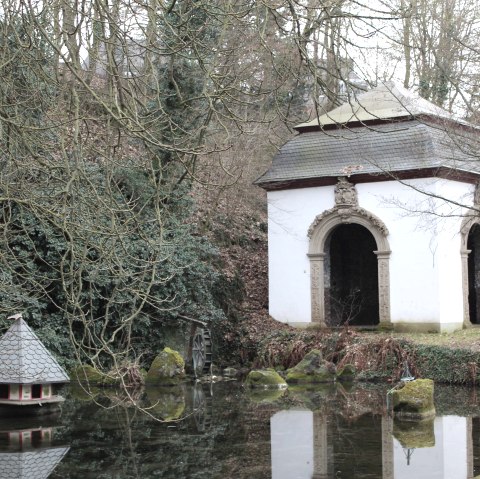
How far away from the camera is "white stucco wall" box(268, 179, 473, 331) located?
70.7 ft

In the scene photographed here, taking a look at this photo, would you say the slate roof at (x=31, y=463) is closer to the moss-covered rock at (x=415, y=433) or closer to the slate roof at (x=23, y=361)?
the slate roof at (x=23, y=361)

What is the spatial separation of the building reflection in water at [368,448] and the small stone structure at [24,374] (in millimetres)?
3544

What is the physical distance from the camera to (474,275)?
25188 millimetres

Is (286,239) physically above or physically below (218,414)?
above

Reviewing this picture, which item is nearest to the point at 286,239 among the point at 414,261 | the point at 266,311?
the point at 266,311

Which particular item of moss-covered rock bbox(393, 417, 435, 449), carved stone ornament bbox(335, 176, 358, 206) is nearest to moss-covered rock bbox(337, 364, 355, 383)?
carved stone ornament bbox(335, 176, 358, 206)

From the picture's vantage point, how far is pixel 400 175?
71.6 feet

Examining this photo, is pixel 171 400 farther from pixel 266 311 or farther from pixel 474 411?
pixel 266 311

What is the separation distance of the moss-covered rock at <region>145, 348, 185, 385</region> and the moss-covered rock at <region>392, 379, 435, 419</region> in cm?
591

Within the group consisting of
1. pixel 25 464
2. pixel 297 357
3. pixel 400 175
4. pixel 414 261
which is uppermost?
pixel 400 175

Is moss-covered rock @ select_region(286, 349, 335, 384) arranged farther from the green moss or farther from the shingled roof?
the shingled roof

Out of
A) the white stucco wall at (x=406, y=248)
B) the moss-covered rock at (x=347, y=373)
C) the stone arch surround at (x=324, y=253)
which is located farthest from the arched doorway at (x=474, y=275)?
the moss-covered rock at (x=347, y=373)

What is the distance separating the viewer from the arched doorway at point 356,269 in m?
25.8

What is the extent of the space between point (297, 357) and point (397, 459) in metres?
9.91
